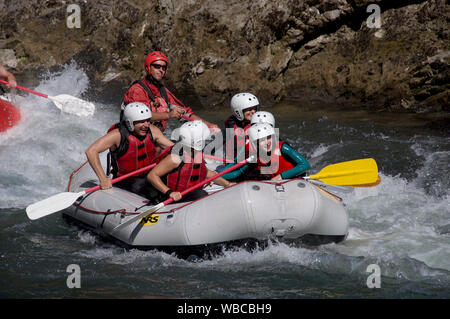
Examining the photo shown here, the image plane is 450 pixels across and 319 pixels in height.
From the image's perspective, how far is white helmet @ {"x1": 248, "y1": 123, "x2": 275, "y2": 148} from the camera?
5.41 m

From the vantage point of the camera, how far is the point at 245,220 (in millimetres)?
5039

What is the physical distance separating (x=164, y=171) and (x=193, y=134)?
481 mm

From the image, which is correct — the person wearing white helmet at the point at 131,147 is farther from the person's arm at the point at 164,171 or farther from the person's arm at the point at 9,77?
the person's arm at the point at 9,77

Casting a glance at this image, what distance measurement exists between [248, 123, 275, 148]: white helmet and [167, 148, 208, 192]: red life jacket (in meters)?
0.55

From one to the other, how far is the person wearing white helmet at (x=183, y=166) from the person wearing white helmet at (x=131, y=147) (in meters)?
0.52

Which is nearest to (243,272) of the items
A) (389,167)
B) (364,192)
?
(364,192)

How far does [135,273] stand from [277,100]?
8.00 m

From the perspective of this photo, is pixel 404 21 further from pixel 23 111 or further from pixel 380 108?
pixel 23 111

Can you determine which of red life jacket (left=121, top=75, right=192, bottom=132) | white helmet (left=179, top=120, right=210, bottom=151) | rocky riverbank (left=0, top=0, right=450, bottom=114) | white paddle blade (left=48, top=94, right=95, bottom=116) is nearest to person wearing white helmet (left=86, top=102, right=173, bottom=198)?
white helmet (left=179, top=120, right=210, bottom=151)

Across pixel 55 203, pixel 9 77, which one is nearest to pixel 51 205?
pixel 55 203

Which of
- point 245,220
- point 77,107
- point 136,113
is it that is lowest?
point 245,220

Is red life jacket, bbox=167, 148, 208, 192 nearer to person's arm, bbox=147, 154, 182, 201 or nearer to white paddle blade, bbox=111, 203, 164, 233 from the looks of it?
person's arm, bbox=147, 154, 182, 201

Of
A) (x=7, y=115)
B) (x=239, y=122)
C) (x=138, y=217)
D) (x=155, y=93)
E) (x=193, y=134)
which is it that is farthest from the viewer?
(x=7, y=115)

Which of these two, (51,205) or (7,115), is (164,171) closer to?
(51,205)
